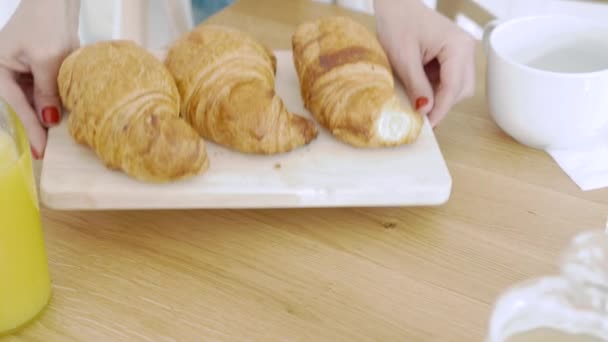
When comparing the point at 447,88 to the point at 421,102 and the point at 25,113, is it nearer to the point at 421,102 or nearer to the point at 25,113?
the point at 421,102

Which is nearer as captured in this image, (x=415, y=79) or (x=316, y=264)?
(x=316, y=264)

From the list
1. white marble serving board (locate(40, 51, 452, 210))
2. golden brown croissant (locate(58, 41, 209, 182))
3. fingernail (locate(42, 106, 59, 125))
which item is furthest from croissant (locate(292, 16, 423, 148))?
fingernail (locate(42, 106, 59, 125))

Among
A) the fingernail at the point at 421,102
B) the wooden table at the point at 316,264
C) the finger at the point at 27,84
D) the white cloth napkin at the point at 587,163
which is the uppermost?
the finger at the point at 27,84

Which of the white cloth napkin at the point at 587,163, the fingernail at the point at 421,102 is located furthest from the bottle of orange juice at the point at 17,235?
the white cloth napkin at the point at 587,163

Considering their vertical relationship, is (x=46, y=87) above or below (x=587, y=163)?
above

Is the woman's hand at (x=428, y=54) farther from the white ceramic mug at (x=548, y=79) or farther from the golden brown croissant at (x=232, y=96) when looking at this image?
the golden brown croissant at (x=232, y=96)

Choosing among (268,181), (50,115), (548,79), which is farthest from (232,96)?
(548,79)
